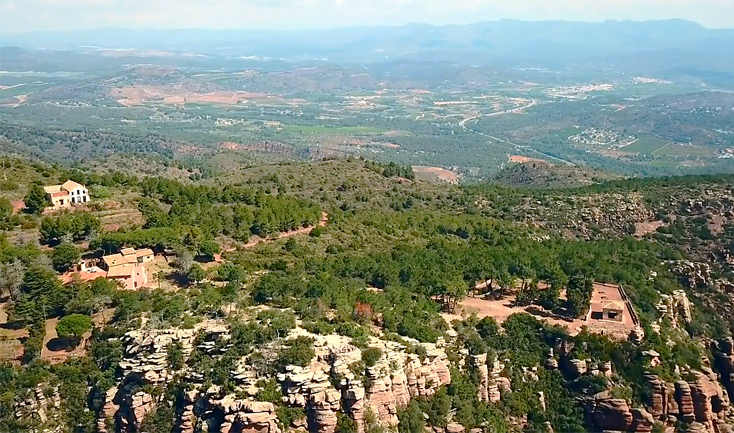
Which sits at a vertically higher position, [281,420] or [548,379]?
[281,420]

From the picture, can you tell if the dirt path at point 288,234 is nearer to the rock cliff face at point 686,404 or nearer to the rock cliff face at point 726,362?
the rock cliff face at point 686,404

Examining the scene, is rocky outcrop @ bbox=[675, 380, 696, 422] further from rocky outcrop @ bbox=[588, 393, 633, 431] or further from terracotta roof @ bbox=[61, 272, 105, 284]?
terracotta roof @ bbox=[61, 272, 105, 284]

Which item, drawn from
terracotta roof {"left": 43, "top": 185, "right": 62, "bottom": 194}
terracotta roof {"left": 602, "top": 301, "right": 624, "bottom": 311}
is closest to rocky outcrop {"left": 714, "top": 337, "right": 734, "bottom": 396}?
terracotta roof {"left": 602, "top": 301, "right": 624, "bottom": 311}

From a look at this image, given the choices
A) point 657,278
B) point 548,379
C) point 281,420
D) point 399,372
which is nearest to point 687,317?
point 657,278

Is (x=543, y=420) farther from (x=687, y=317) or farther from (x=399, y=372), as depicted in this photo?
(x=687, y=317)

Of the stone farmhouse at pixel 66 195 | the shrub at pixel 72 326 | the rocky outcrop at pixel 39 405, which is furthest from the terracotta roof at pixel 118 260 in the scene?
the stone farmhouse at pixel 66 195

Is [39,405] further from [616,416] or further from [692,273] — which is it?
[692,273]
